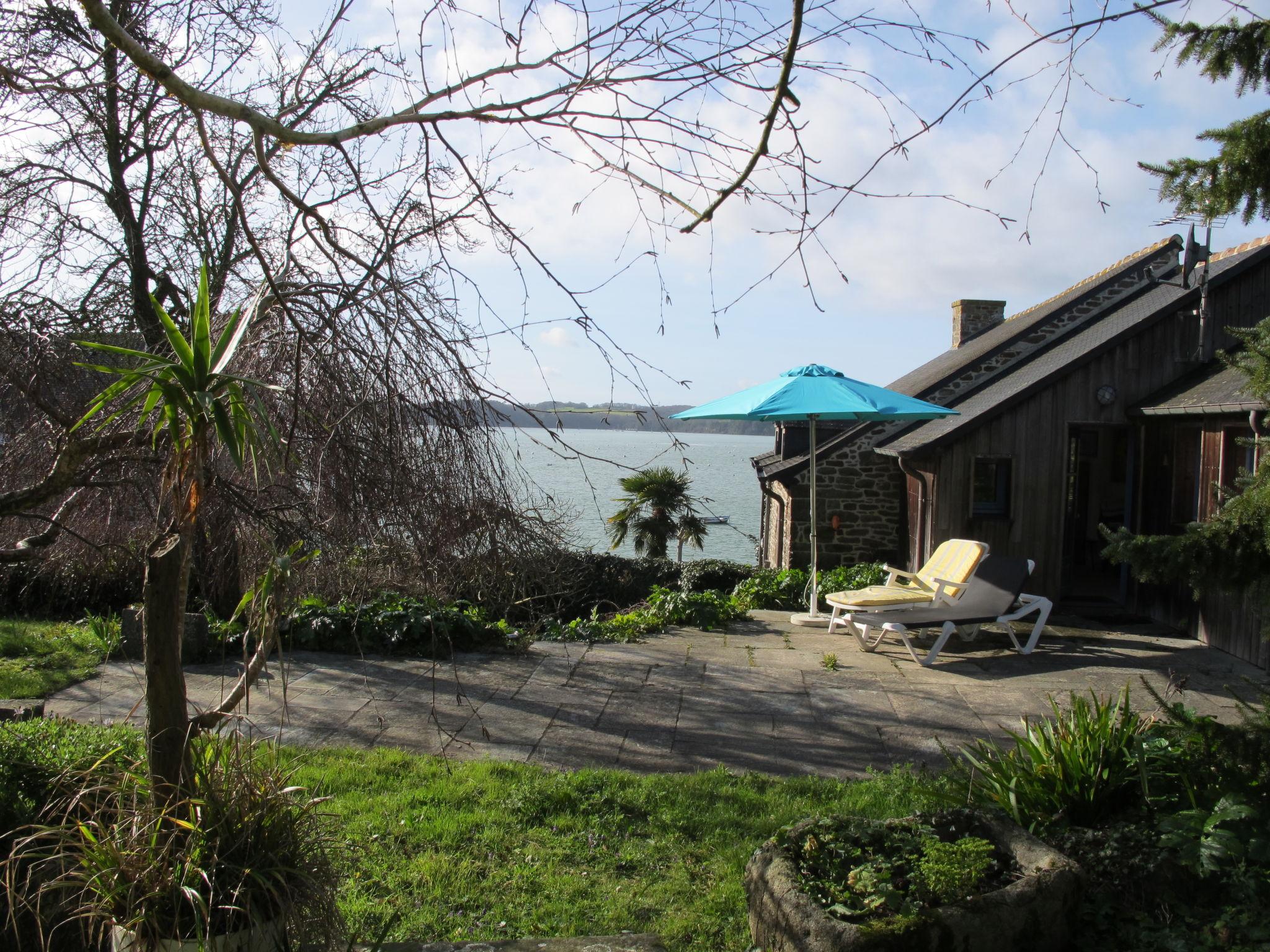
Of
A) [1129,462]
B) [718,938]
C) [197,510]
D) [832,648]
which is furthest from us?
[1129,462]

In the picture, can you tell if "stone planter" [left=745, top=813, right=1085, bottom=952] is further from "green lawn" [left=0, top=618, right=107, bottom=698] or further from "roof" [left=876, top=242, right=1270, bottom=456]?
"roof" [left=876, top=242, right=1270, bottom=456]

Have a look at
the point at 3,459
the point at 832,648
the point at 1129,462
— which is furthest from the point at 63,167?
the point at 1129,462

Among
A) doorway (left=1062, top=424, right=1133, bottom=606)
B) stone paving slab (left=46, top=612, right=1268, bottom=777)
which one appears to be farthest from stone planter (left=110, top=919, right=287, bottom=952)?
doorway (left=1062, top=424, right=1133, bottom=606)

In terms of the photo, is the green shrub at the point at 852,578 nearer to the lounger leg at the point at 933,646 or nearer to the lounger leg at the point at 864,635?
the lounger leg at the point at 864,635

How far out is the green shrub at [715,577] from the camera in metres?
15.8

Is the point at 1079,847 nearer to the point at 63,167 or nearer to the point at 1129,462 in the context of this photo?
the point at 63,167

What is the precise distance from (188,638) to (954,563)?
292 inches

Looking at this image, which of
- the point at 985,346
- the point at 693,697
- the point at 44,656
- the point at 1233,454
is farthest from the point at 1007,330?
the point at 44,656

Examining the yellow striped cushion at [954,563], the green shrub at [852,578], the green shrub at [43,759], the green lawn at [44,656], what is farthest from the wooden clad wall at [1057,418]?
the green shrub at [43,759]

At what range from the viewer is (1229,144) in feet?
13.8

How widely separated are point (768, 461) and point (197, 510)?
1712 cm

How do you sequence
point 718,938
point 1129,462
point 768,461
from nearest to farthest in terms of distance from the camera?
point 718,938
point 1129,462
point 768,461

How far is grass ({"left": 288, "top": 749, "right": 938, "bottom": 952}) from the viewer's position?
151 inches

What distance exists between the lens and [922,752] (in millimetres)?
6273
